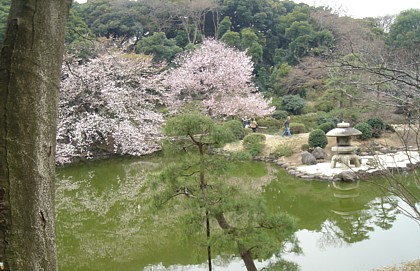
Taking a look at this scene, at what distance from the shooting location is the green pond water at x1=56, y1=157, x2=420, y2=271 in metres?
5.23

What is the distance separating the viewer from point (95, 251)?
5.88 m

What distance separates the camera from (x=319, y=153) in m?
11.8

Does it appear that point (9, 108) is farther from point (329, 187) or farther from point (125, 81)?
point (125, 81)

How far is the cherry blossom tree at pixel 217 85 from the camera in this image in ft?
52.4

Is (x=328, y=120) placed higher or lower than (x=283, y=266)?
lower

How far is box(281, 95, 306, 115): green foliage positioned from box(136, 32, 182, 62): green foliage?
6.19m

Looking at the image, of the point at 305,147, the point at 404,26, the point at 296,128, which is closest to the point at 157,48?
the point at 296,128

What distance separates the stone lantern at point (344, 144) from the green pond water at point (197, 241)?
1.29m

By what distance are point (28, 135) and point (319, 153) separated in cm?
1130

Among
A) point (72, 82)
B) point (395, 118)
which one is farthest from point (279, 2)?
point (72, 82)

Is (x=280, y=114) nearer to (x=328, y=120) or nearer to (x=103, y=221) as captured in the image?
(x=328, y=120)

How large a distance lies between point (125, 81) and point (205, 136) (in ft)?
31.7

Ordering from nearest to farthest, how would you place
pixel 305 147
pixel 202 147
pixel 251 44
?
pixel 202 147
pixel 305 147
pixel 251 44

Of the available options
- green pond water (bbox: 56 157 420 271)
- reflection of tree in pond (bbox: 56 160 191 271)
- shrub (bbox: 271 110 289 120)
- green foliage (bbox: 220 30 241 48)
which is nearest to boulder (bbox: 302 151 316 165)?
green pond water (bbox: 56 157 420 271)
